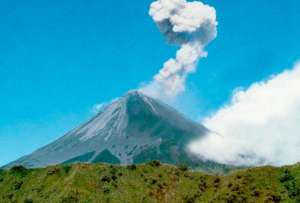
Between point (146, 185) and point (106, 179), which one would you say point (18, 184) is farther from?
point (146, 185)

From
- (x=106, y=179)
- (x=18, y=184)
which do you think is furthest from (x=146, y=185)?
(x=18, y=184)

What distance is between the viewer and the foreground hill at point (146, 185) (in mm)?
157125

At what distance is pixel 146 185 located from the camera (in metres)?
169

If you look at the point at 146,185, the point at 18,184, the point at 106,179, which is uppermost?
the point at 106,179

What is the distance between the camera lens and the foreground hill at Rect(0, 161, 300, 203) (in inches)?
6186

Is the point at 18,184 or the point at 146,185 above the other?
the point at 18,184

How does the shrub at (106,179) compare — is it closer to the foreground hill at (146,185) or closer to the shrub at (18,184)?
the foreground hill at (146,185)

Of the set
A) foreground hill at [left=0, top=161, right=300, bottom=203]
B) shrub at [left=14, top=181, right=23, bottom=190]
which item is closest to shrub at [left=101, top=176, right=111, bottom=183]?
foreground hill at [left=0, top=161, right=300, bottom=203]

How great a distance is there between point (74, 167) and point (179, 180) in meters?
31.7

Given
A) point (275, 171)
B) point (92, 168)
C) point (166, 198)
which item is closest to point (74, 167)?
point (92, 168)

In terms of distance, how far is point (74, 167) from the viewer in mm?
176500

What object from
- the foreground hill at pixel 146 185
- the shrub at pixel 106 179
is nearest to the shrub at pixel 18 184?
the foreground hill at pixel 146 185

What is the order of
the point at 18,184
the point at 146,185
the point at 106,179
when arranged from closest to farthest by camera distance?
the point at 146,185
the point at 106,179
the point at 18,184

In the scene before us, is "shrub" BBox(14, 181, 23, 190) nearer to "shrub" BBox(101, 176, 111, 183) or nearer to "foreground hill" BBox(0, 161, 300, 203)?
"foreground hill" BBox(0, 161, 300, 203)
